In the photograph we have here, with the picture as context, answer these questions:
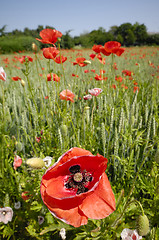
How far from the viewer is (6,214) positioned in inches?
44.3

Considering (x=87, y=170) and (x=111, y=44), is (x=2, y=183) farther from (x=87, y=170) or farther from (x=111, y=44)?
(x=111, y=44)

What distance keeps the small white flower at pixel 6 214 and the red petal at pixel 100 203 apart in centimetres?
75

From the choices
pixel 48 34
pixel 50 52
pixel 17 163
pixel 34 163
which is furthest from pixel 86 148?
pixel 48 34

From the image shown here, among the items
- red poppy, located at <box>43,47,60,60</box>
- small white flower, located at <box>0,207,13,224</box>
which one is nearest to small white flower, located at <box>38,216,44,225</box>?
small white flower, located at <box>0,207,13,224</box>

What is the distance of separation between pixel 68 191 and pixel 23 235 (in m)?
0.87

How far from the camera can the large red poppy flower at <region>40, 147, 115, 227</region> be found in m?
0.59

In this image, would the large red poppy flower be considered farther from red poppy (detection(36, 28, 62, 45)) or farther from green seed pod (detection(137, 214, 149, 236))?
red poppy (detection(36, 28, 62, 45))

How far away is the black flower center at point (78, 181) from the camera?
0.74m

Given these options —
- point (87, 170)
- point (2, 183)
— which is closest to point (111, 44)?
point (87, 170)

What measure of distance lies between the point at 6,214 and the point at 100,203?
81cm

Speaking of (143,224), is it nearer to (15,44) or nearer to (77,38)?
(15,44)

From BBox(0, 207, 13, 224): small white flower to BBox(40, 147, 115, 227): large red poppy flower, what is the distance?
64 centimetres

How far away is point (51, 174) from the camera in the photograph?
68 cm

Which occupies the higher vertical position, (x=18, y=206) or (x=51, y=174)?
(x=51, y=174)
